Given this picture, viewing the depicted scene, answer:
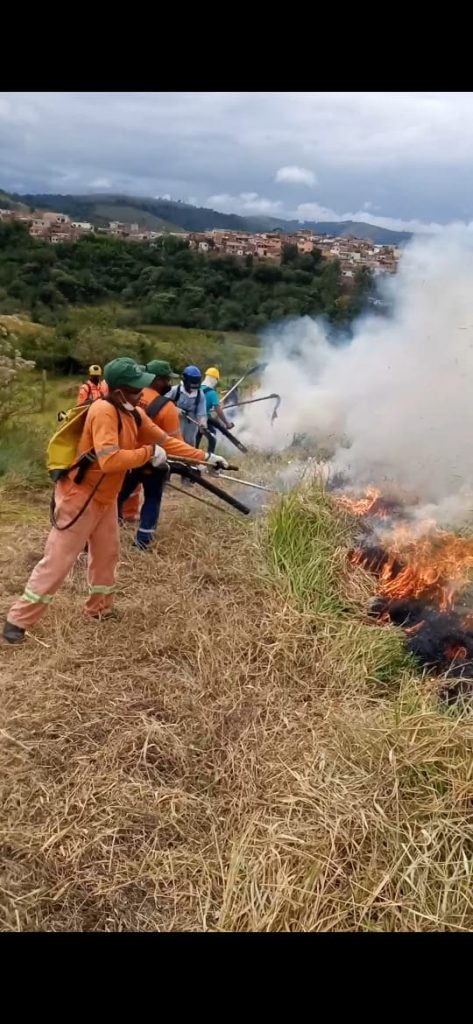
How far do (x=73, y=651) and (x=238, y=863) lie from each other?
1915 mm

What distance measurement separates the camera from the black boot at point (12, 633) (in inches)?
170

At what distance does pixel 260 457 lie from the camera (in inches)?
379

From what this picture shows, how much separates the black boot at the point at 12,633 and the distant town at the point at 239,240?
796cm

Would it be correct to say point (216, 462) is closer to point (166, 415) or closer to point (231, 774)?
point (166, 415)

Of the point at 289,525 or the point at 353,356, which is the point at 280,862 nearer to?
the point at 289,525

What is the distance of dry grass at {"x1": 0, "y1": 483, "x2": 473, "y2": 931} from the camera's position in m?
2.67

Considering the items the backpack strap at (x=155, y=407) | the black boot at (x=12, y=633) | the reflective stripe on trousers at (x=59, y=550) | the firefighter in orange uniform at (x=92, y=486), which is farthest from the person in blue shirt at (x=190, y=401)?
the black boot at (x=12, y=633)

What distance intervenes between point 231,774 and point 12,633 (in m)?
1.81

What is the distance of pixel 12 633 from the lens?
4328mm

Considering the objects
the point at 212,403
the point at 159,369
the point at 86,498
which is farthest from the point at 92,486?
the point at 212,403

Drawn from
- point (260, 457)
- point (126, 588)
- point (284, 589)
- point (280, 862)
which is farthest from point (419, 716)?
point (260, 457)

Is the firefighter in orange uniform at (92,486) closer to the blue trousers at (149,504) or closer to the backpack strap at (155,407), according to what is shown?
the backpack strap at (155,407)

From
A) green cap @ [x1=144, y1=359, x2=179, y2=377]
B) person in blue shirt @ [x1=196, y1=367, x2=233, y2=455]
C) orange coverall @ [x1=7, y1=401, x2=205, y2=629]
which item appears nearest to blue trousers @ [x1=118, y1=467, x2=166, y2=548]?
green cap @ [x1=144, y1=359, x2=179, y2=377]

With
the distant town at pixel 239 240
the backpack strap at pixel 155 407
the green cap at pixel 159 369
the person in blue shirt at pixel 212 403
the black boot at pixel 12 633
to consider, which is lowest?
the black boot at pixel 12 633
